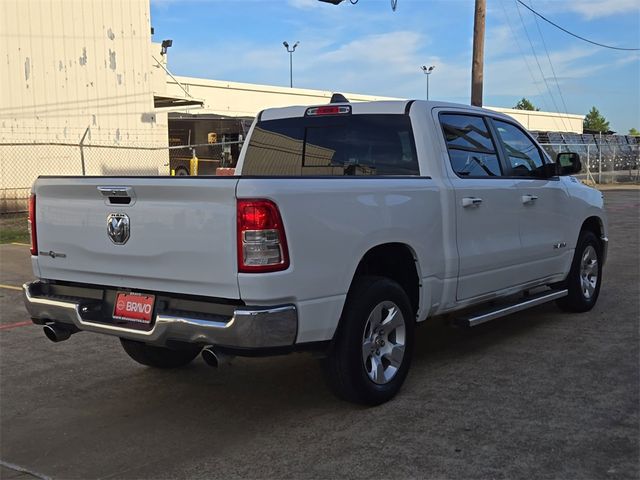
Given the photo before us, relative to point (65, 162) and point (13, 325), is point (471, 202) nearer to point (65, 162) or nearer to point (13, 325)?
point (13, 325)

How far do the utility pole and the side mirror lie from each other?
32.0 ft

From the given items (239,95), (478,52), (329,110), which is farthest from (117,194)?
(239,95)

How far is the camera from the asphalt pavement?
368 centimetres

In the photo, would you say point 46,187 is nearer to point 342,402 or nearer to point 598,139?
point 342,402

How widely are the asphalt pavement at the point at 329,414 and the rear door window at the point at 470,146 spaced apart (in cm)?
152

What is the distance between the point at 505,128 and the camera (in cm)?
613

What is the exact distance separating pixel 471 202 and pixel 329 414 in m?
1.90

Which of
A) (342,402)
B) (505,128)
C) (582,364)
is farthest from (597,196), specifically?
(342,402)

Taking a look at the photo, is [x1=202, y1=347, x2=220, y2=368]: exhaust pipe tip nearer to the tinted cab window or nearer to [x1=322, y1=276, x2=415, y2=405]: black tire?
[x1=322, y1=276, x2=415, y2=405]: black tire

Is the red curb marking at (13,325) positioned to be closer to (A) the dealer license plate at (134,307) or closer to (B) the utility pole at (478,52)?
(A) the dealer license plate at (134,307)

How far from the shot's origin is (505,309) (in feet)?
18.2

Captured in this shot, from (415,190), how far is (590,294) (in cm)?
344

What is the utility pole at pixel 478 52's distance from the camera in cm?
1573

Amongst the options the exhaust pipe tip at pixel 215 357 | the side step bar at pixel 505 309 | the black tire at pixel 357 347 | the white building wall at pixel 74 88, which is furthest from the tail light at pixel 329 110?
the white building wall at pixel 74 88
